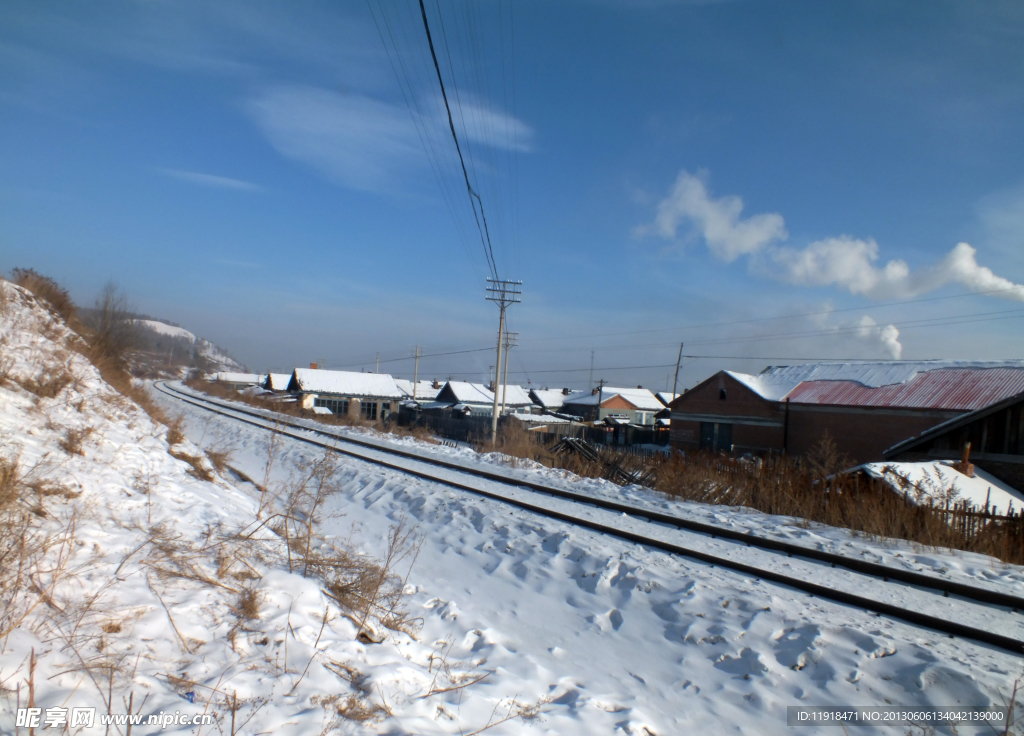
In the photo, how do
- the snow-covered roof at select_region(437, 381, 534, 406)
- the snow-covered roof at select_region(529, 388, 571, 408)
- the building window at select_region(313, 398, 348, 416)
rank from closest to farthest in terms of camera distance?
the building window at select_region(313, 398, 348, 416)
the snow-covered roof at select_region(437, 381, 534, 406)
the snow-covered roof at select_region(529, 388, 571, 408)

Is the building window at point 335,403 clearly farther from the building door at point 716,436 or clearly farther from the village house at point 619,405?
the building door at point 716,436

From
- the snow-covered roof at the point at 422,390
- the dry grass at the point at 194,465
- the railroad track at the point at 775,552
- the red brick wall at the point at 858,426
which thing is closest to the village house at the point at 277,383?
the snow-covered roof at the point at 422,390

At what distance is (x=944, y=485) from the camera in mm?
12195

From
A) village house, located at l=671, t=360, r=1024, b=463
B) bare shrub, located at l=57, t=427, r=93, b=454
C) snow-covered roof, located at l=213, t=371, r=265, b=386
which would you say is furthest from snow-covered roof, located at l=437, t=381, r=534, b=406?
snow-covered roof, located at l=213, t=371, r=265, b=386

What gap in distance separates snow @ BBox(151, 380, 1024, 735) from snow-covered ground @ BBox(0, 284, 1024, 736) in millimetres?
24

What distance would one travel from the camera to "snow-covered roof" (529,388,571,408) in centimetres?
8631

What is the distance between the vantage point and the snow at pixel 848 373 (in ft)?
97.4

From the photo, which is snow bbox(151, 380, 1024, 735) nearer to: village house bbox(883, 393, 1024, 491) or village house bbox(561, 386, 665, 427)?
village house bbox(883, 393, 1024, 491)

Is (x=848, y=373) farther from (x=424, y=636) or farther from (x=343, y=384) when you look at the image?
(x=343, y=384)

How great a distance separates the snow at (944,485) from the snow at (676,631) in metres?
2.20

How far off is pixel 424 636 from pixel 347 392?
60.6 metres

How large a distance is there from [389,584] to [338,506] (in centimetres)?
572

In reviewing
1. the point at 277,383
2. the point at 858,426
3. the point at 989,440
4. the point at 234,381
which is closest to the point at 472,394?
the point at 277,383

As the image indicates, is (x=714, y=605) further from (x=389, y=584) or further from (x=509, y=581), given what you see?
(x=389, y=584)
